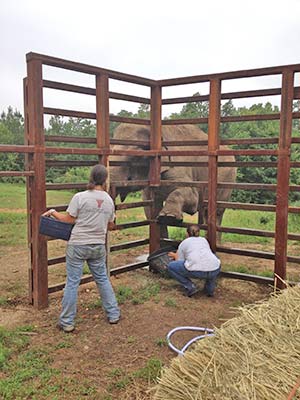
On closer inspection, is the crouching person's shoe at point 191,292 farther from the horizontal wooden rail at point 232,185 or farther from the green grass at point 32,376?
the green grass at point 32,376

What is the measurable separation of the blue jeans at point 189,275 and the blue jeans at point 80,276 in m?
1.26

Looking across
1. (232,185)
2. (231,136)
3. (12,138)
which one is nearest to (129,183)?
(232,185)

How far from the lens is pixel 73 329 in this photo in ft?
15.3

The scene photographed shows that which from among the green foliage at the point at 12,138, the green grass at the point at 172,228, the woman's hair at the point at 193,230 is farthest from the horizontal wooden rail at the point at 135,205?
the green foliage at the point at 12,138

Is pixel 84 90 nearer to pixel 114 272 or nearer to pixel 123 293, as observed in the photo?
pixel 114 272

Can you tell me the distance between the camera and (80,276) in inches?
190

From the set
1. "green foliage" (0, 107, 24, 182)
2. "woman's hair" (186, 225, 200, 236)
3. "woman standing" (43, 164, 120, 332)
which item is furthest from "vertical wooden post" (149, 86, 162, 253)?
"green foliage" (0, 107, 24, 182)

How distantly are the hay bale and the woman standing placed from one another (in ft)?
7.80

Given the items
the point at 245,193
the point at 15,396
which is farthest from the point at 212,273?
the point at 245,193

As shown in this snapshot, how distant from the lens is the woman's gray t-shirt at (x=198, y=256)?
5.73 metres

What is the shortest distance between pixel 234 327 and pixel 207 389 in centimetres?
62

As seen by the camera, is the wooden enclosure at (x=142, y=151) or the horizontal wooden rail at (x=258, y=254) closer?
the wooden enclosure at (x=142, y=151)

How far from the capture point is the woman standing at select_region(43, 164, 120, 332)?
4.69 m

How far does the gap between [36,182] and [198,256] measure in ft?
7.54
